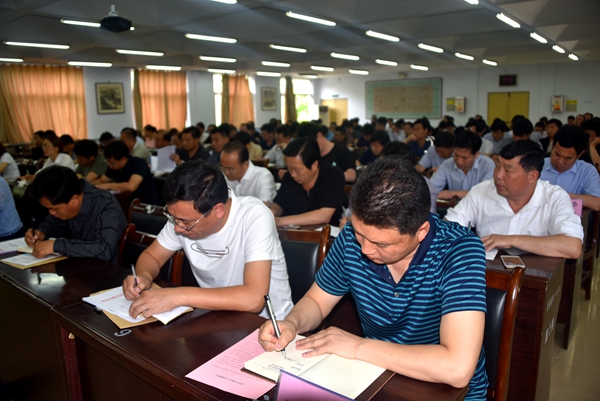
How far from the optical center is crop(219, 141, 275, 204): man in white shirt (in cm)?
370

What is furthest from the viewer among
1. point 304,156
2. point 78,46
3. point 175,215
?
point 78,46

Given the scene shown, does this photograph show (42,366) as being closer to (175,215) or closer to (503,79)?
(175,215)

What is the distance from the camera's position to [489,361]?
1416mm

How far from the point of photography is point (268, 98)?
647 inches

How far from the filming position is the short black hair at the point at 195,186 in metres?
1.67

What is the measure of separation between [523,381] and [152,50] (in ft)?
30.7

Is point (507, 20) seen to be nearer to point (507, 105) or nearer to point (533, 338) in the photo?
point (533, 338)

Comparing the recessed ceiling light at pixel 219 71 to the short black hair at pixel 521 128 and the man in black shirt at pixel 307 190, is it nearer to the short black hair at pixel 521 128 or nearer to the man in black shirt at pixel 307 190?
the short black hair at pixel 521 128

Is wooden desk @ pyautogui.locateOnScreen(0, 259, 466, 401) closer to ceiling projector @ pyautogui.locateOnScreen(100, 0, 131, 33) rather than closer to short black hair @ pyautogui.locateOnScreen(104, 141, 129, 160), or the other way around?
short black hair @ pyautogui.locateOnScreen(104, 141, 129, 160)

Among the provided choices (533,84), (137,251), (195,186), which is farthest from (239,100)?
(195,186)

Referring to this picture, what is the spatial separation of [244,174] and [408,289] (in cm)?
270

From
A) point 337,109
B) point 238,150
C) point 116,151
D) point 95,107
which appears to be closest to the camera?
point 238,150

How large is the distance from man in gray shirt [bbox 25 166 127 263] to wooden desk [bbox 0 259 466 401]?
10cm

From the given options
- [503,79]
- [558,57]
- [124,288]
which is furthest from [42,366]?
[503,79]
